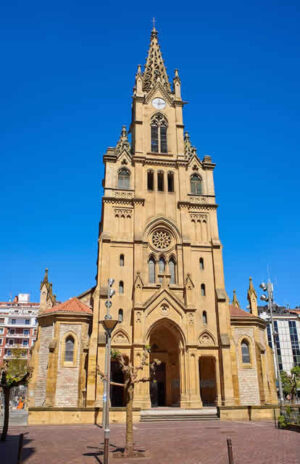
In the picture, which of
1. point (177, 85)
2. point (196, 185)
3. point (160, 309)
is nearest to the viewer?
point (160, 309)

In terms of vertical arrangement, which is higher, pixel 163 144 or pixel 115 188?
pixel 163 144

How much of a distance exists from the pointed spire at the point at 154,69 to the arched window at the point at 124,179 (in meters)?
13.1

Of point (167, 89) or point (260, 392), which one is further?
point (167, 89)

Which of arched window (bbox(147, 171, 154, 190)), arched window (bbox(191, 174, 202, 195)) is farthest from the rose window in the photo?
arched window (bbox(191, 174, 202, 195))

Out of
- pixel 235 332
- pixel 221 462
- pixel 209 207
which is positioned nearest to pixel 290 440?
pixel 221 462

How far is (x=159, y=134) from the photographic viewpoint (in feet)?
149

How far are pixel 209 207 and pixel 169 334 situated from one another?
14.1 m

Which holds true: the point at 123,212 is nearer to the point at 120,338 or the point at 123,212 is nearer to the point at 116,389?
the point at 120,338

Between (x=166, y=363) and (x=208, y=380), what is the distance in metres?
4.40

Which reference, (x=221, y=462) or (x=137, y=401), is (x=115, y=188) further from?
(x=221, y=462)

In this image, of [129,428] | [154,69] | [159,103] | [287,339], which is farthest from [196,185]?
[287,339]

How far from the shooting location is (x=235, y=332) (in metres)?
37.5

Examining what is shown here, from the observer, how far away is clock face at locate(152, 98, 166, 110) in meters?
47.1

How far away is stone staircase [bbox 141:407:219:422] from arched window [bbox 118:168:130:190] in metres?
22.2
